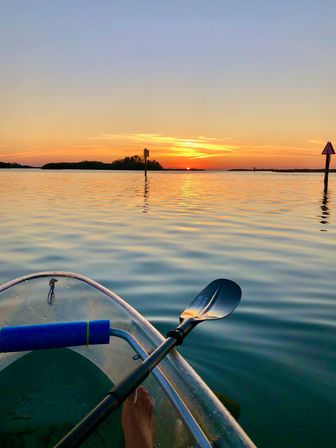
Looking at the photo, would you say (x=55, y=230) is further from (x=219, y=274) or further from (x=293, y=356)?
(x=293, y=356)

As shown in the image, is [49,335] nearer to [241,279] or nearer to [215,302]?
[215,302]

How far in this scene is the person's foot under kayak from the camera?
80.4 inches

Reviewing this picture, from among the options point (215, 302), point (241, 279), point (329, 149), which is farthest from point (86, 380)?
point (329, 149)

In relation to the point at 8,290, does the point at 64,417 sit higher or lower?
lower

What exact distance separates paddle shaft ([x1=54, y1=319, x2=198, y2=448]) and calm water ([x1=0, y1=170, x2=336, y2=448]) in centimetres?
91

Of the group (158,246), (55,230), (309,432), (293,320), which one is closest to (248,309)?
(293,320)

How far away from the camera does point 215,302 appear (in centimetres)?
349

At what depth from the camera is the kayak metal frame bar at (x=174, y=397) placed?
6.12ft

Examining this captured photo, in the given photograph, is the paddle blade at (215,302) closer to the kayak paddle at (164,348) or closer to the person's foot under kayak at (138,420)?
the kayak paddle at (164,348)

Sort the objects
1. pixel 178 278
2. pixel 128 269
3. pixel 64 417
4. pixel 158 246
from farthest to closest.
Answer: pixel 158 246 < pixel 128 269 < pixel 178 278 < pixel 64 417

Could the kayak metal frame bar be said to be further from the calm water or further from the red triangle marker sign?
the red triangle marker sign

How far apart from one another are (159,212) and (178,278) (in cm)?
833

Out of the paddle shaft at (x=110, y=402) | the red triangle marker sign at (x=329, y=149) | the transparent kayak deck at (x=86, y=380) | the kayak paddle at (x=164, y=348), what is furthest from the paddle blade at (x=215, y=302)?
the red triangle marker sign at (x=329, y=149)

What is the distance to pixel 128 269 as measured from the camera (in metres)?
6.62
